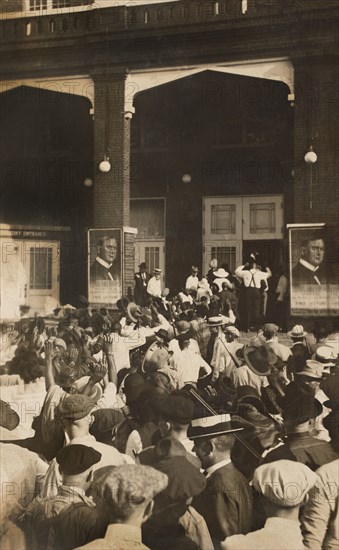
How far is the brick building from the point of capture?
3426mm

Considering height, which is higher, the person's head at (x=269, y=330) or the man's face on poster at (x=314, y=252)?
the man's face on poster at (x=314, y=252)

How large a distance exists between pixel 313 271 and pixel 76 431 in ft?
5.29

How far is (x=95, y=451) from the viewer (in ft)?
11.9

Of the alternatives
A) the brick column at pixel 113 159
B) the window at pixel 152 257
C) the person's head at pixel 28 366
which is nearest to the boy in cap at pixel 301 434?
the window at pixel 152 257

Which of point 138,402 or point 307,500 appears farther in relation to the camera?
point 138,402

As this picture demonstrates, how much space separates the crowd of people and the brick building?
0.24m

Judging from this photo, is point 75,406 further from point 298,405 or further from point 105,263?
point 298,405

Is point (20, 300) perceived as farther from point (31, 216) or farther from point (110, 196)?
point (110, 196)

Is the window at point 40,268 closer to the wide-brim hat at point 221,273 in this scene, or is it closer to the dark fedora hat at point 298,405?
the wide-brim hat at point 221,273

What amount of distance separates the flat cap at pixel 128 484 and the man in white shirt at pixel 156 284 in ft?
3.12

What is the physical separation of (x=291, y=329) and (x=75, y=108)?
179 centimetres

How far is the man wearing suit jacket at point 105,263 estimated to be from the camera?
3697mm

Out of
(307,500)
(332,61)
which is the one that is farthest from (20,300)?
(332,61)

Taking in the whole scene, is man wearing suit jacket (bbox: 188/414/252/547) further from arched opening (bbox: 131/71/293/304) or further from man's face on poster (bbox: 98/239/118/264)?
man's face on poster (bbox: 98/239/118/264)
